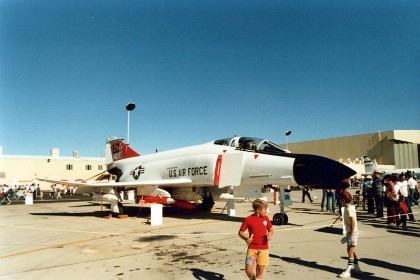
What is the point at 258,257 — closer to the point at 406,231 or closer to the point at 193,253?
the point at 193,253

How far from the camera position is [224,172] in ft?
36.8

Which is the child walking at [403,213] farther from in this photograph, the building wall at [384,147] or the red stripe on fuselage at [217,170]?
the building wall at [384,147]

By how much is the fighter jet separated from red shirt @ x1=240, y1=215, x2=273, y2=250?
5.23 meters

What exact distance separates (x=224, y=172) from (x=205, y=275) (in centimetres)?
634

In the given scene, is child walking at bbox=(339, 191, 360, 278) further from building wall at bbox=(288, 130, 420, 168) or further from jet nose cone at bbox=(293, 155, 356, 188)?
building wall at bbox=(288, 130, 420, 168)

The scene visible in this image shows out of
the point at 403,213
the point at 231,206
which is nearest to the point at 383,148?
the point at 231,206

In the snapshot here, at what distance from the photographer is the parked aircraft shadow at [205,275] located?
192 inches

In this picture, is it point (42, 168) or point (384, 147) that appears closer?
point (42, 168)

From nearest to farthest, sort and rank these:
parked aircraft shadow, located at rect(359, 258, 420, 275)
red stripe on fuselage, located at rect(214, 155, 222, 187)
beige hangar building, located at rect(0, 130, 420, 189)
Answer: parked aircraft shadow, located at rect(359, 258, 420, 275), red stripe on fuselage, located at rect(214, 155, 222, 187), beige hangar building, located at rect(0, 130, 420, 189)

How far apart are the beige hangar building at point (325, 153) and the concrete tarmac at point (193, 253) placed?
1089 inches

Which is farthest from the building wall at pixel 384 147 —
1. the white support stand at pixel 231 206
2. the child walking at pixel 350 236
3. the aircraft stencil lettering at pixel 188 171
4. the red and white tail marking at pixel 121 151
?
the child walking at pixel 350 236

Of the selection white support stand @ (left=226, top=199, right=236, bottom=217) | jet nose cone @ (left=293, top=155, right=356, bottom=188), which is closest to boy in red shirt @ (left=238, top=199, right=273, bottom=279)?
jet nose cone @ (left=293, top=155, right=356, bottom=188)

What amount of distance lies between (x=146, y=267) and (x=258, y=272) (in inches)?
95.6

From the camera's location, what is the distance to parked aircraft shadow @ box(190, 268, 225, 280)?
4.88m
